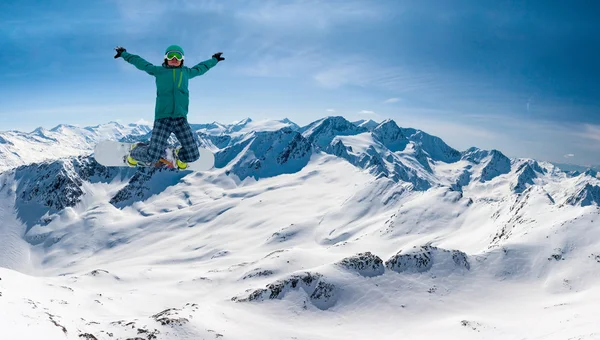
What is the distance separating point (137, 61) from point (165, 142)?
136 inches

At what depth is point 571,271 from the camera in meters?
70.2

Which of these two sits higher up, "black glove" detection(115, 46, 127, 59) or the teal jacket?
"black glove" detection(115, 46, 127, 59)

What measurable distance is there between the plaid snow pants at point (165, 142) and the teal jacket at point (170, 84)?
1.40ft

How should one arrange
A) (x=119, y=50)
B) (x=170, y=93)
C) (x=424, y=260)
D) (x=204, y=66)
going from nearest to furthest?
(x=170, y=93) → (x=119, y=50) → (x=204, y=66) → (x=424, y=260)

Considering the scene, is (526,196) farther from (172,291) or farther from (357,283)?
(172,291)

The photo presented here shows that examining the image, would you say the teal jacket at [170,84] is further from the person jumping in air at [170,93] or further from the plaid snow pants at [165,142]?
the plaid snow pants at [165,142]

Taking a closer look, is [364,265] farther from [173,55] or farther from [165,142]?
[173,55]

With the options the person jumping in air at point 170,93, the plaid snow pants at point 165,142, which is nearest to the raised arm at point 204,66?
the person jumping in air at point 170,93

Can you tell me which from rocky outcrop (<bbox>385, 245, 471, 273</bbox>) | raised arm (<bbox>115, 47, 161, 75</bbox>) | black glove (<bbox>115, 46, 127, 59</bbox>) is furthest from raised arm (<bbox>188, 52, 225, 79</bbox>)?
rocky outcrop (<bbox>385, 245, 471, 273</bbox>)

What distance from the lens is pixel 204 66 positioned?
1542 centimetres

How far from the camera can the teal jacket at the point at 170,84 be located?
1449cm

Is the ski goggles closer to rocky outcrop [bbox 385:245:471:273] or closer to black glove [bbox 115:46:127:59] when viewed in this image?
black glove [bbox 115:46:127:59]

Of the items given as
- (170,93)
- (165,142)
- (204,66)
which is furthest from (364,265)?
(170,93)

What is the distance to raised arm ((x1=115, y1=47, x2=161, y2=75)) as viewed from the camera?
14547 millimetres
